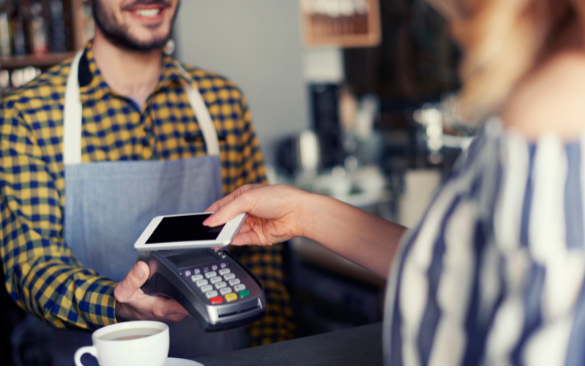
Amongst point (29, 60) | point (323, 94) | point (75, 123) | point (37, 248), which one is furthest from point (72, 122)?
point (323, 94)

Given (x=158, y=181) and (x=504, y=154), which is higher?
(x=504, y=154)

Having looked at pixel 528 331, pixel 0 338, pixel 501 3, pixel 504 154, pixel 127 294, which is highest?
pixel 501 3

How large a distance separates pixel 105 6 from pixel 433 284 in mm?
939

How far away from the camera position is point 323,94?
320cm

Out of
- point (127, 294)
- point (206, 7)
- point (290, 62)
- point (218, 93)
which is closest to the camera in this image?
point (127, 294)

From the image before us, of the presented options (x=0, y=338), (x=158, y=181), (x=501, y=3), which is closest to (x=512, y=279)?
(x=501, y=3)

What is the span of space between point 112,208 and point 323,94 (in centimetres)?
224

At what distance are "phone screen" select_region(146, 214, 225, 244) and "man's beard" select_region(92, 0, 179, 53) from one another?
496mm

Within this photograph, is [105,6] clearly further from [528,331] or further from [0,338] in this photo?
[0,338]

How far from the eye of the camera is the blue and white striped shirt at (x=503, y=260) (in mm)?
392

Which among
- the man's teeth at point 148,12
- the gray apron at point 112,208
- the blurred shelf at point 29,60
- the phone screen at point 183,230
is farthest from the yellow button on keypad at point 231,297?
the blurred shelf at point 29,60

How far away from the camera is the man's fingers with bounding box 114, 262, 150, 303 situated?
2.35ft

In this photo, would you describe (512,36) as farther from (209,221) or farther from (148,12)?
(148,12)

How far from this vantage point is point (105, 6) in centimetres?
110
